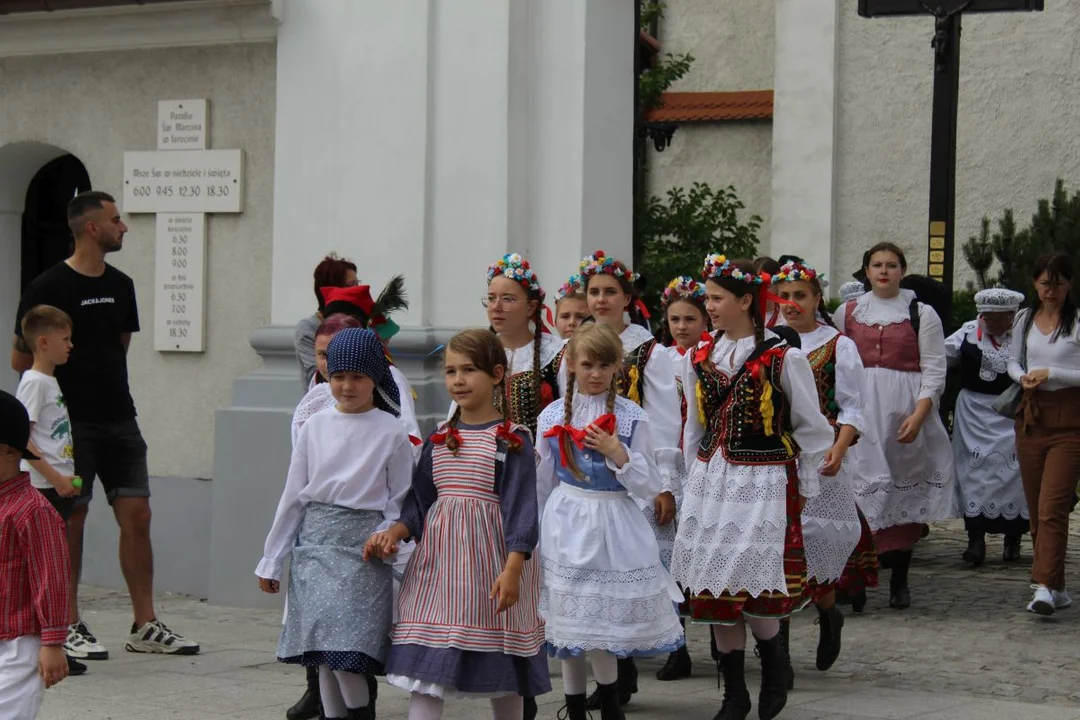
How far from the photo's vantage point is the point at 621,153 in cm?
956

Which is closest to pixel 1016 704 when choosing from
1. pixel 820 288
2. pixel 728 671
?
pixel 728 671

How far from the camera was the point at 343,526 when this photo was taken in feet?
19.0

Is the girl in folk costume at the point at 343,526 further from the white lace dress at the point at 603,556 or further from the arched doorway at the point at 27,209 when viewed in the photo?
the arched doorway at the point at 27,209

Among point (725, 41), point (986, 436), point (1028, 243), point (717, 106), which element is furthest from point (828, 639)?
point (725, 41)

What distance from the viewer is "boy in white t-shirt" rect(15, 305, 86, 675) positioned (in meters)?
7.30

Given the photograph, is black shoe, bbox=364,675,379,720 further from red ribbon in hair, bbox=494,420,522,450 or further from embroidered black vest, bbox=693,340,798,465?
embroidered black vest, bbox=693,340,798,465

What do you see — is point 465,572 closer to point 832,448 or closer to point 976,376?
point 832,448

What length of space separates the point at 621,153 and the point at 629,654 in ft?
13.0

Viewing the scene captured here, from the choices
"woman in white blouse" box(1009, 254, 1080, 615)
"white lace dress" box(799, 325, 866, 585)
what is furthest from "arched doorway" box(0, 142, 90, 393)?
"woman in white blouse" box(1009, 254, 1080, 615)

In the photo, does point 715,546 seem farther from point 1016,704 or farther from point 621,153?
point 621,153

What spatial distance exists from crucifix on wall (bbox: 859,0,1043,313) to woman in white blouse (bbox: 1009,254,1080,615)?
4.40 feet

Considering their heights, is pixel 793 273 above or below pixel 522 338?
above

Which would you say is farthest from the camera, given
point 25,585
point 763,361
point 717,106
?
point 717,106

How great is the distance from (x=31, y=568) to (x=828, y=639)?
389 cm
